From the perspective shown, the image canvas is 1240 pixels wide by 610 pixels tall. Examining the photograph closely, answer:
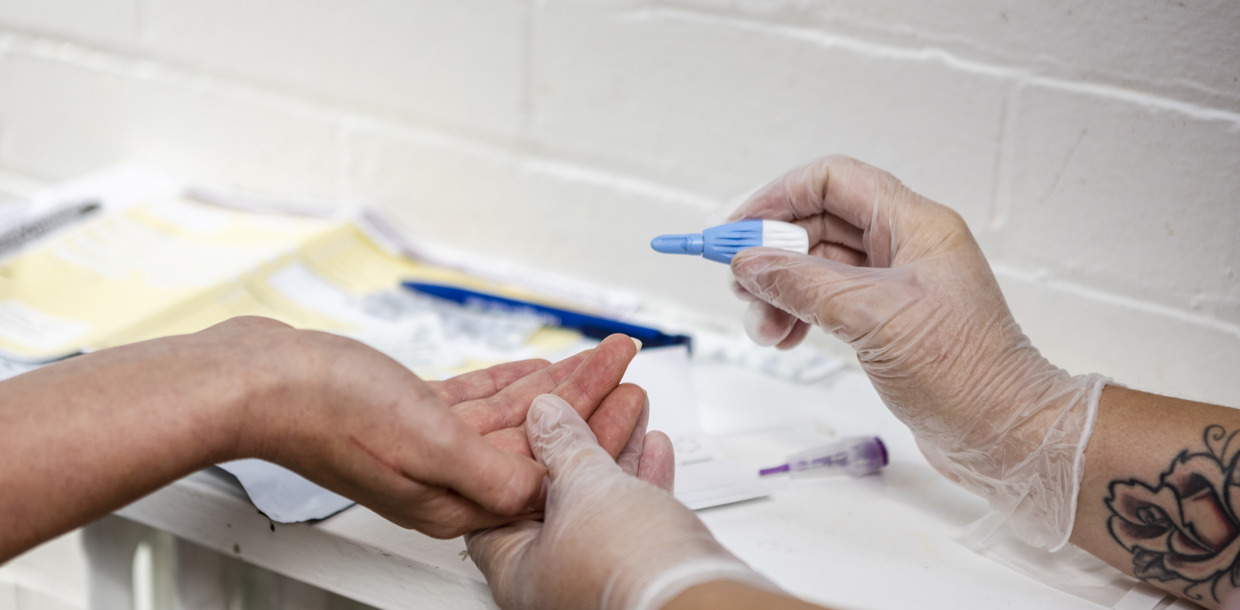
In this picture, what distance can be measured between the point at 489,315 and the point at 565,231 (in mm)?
167

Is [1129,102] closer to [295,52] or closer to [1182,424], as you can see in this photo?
[1182,424]

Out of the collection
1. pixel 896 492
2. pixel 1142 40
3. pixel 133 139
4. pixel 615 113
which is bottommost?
pixel 896 492

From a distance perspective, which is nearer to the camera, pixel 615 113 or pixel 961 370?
pixel 961 370

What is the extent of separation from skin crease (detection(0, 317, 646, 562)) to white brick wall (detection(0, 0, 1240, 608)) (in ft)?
1.75

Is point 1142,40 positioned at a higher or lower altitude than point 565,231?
higher

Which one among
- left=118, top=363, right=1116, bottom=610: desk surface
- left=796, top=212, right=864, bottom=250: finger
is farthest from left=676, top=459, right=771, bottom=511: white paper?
left=796, top=212, right=864, bottom=250: finger

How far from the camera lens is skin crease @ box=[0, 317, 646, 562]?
58 centimetres

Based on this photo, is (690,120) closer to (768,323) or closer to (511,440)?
(768,323)

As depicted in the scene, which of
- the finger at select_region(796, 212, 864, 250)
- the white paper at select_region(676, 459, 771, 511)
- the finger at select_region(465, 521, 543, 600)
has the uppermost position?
the finger at select_region(796, 212, 864, 250)

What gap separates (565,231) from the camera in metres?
1.19

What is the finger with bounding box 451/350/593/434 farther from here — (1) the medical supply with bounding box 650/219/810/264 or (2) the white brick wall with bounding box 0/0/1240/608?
(2) the white brick wall with bounding box 0/0/1240/608

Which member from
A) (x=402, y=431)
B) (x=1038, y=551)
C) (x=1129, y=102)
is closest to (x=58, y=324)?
(x=402, y=431)

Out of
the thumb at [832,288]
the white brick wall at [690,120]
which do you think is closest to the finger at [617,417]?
the thumb at [832,288]

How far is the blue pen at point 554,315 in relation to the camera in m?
1.00
